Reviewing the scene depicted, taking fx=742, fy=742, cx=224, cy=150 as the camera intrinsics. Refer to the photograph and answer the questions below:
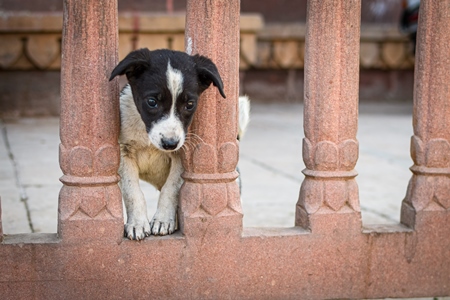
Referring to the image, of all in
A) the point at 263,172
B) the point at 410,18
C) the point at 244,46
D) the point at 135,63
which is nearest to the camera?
the point at 135,63

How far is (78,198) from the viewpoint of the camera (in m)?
3.07

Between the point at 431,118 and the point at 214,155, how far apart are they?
1.02 m

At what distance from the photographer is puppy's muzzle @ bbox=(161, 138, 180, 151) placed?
3.15 metres

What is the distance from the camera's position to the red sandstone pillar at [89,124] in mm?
2986

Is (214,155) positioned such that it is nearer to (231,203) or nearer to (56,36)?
(231,203)

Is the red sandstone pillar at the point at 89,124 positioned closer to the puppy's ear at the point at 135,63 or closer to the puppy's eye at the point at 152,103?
the puppy's ear at the point at 135,63

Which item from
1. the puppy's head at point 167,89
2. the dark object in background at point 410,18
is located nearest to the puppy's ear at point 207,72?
the puppy's head at point 167,89

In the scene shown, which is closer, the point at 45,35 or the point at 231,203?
the point at 231,203

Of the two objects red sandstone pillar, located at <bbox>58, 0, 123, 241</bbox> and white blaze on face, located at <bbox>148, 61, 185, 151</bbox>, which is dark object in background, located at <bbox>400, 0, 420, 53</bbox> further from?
red sandstone pillar, located at <bbox>58, 0, 123, 241</bbox>

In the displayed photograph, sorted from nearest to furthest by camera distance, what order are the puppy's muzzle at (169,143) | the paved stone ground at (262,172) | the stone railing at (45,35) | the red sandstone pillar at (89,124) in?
the red sandstone pillar at (89,124)
the puppy's muzzle at (169,143)
the paved stone ground at (262,172)
the stone railing at (45,35)

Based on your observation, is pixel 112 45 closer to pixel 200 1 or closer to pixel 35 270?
pixel 200 1

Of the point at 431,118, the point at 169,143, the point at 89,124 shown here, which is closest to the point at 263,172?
the point at 431,118

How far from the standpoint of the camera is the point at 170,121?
10.6ft

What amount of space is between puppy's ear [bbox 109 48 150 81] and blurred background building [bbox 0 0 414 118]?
23.8 ft
